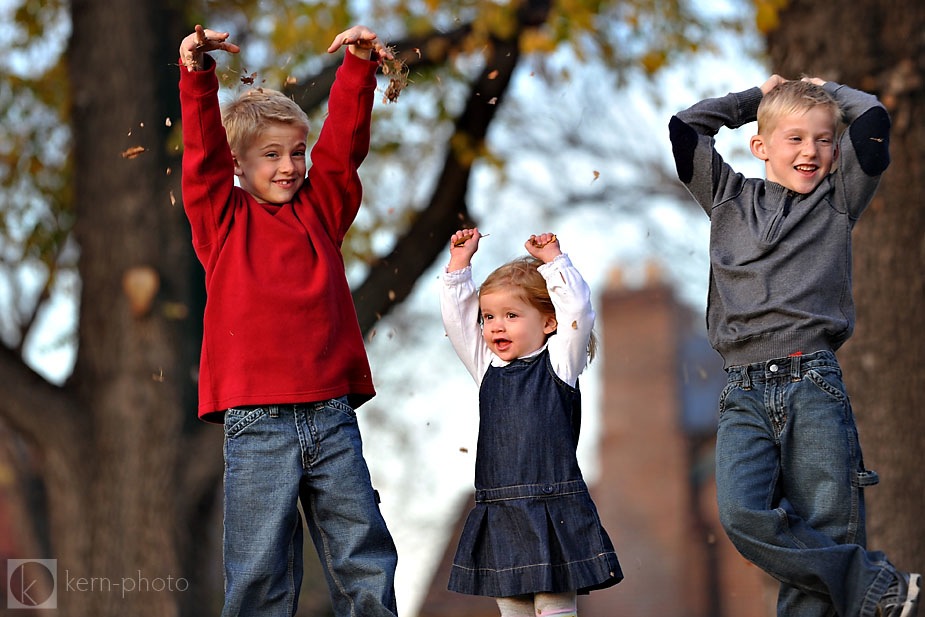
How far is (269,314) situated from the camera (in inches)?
139

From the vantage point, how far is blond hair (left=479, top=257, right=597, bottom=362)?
3.81 meters

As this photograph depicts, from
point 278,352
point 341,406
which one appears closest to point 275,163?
point 278,352

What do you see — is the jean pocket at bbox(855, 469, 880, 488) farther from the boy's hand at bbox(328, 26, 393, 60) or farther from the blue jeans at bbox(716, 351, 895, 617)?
the boy's hand at bbox(328, 26, 393, 60)

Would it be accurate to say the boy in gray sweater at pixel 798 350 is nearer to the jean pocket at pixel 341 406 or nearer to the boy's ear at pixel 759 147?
the boy's ear at pixel 759 147

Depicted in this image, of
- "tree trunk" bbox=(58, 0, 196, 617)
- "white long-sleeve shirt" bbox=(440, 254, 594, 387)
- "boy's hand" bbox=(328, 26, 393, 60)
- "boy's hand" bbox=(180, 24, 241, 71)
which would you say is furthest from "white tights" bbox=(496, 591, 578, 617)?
"tree trunk" bbox=(58, 0, 196, 617)

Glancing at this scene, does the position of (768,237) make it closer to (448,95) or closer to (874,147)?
(874,147)

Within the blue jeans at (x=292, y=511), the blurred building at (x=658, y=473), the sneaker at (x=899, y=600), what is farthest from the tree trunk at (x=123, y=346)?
the blurred building at (x=658, y=473)

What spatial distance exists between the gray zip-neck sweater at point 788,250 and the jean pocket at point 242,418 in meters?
1.34

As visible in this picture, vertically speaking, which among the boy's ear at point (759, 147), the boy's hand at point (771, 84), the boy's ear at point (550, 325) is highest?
the boy's hand at point (771, 84)

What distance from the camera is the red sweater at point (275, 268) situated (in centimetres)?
350

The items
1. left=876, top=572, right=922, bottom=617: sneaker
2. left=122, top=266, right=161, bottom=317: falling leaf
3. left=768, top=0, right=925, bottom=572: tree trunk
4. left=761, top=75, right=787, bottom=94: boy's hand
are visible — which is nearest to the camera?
left=876, top=572, right=922, bottom=617: sneaker

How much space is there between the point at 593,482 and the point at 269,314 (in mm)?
23766

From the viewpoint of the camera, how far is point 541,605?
360 centimetres

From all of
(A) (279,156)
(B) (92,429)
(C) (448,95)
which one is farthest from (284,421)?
(C) (448,95)
